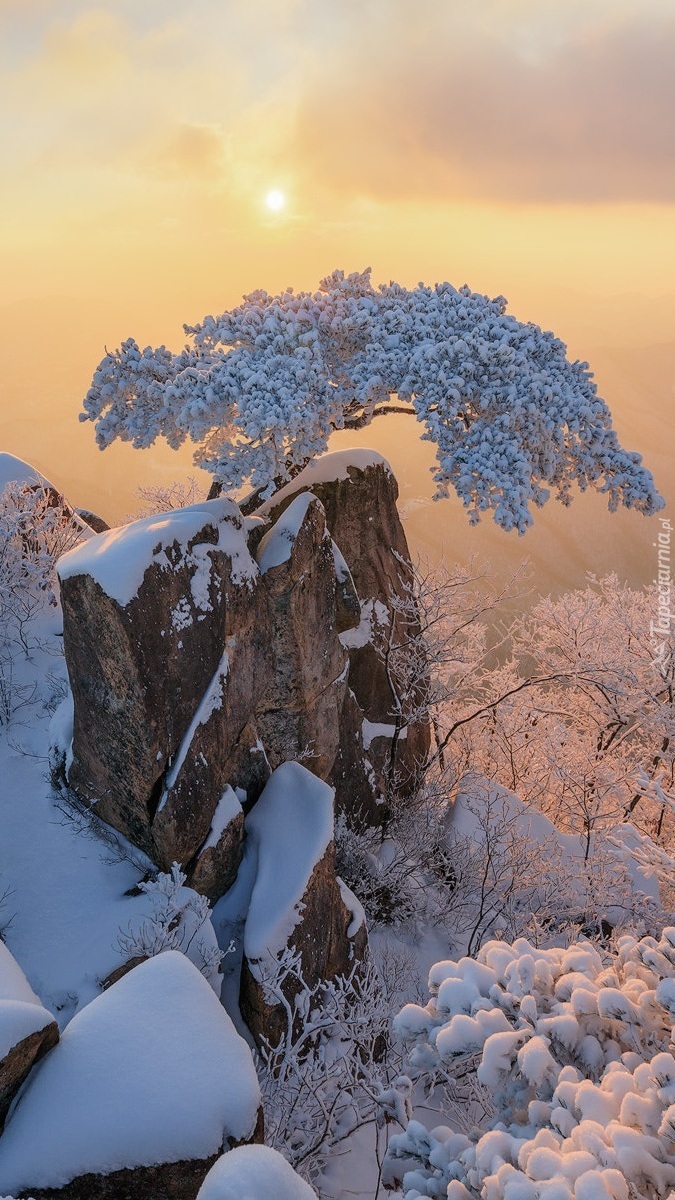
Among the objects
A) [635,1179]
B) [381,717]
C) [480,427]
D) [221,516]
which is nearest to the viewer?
[635,1179]

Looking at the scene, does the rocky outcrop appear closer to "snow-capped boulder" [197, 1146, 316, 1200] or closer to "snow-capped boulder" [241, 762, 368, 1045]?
"snow-capped boulder" [241, 762, 368, 1045]

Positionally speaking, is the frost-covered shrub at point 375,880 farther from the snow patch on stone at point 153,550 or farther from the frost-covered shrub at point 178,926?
the snow patch on stone at point 153,550

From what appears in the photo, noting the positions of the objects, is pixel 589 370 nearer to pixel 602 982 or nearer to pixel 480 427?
pixel 480 427

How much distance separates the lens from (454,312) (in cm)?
1275

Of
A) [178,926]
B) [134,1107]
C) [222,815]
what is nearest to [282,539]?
[222,815]

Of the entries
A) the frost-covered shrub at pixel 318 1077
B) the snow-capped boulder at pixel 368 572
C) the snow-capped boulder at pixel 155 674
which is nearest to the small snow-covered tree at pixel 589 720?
the snow-capped boulder at pixel 368 572

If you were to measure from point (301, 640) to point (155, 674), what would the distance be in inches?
121

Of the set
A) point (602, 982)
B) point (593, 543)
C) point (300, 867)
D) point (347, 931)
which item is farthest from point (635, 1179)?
point (593, 543)

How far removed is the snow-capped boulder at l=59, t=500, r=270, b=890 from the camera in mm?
8875

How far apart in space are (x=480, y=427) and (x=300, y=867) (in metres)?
7.58

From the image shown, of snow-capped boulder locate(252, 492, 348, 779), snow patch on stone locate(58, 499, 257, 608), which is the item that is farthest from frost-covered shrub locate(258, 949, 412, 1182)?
snow patch on stone locate(58, 499, 257, 608)

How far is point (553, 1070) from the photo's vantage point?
4055 mm

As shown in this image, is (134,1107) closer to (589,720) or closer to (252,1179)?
(252,1179)

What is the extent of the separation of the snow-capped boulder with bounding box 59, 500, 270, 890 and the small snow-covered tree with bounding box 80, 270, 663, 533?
2.41 meters
